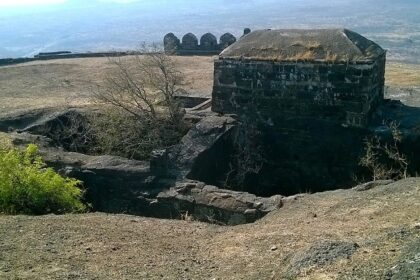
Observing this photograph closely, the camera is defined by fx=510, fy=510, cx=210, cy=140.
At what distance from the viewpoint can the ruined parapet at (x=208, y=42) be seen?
22.2 meters

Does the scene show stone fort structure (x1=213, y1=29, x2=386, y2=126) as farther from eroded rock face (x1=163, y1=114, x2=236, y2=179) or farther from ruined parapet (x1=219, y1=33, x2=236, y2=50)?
ruined parapet (x1=219, y1=33, x2=236, y2=50)

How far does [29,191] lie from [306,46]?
6073 mm

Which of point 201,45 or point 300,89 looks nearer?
point 300,89

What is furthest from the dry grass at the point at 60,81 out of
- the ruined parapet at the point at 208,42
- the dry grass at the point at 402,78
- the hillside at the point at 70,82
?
the dry grass at the point at 402,78

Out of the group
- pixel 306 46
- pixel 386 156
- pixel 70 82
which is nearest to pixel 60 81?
pixel 70 82

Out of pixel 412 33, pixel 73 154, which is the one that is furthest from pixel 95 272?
pixel 412 33

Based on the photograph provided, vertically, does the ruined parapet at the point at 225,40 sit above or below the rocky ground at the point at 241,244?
above

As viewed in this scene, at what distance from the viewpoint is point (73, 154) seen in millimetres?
9211

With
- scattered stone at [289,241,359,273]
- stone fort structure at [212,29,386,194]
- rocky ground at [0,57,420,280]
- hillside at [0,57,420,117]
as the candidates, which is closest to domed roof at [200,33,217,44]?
hillside at [0,57,420,117]

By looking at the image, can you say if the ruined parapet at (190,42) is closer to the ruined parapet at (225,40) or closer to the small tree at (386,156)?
the ruined parapet at (225,40)

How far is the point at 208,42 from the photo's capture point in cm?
2234

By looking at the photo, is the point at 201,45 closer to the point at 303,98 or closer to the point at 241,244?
the point at 303,98

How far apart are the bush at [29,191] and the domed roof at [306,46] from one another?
200 inches

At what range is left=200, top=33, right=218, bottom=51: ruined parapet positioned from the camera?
22248mm
